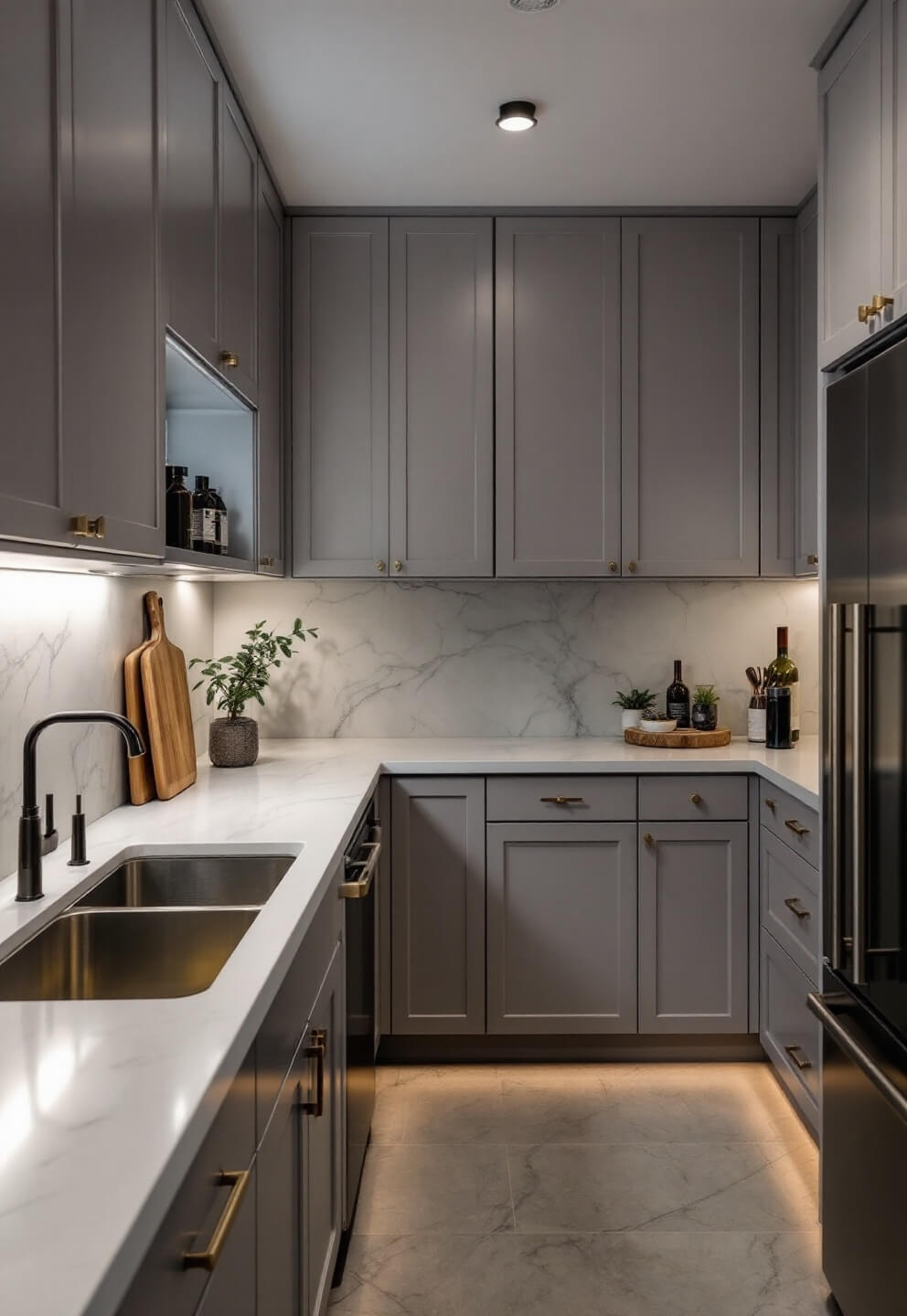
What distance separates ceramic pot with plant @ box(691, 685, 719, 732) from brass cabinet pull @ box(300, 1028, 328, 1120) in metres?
1.99

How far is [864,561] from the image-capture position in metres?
1.79

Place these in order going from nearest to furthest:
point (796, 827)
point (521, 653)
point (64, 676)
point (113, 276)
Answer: point (113, 276), point (64, 676), point (796, 827), point (521, 653)

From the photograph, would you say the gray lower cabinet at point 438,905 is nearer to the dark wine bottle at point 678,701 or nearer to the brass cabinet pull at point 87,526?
the dark wine bottle at point 678,701

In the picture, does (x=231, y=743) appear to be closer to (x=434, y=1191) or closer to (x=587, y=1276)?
(x=434, y=1191)

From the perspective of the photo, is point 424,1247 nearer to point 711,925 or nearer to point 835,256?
point 711,925

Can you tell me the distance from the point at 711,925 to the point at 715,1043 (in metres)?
0.38

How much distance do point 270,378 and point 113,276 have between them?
141 cm

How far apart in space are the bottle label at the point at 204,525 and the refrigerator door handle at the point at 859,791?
4.63 feet

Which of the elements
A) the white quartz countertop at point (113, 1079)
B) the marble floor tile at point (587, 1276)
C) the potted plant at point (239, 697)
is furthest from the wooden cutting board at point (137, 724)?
the marble floor tile at point (587, 1276)

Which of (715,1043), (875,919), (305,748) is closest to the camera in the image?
(875,919)

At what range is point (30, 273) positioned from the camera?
124 cm

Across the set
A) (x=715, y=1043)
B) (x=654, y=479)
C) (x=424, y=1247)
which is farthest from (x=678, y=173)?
(x=424, y=1247)

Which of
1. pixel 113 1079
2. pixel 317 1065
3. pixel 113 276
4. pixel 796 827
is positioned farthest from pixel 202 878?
pixel 796 827

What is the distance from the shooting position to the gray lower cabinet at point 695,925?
305 cm
